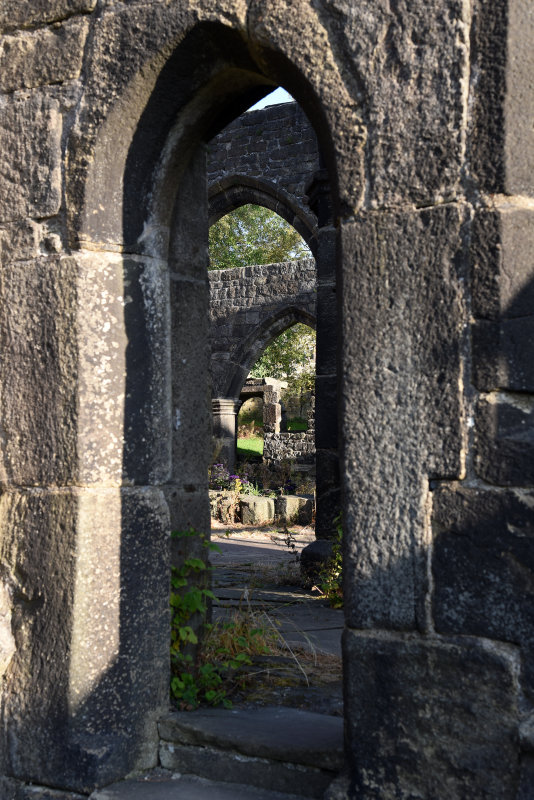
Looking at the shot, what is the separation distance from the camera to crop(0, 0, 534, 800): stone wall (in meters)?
2.10

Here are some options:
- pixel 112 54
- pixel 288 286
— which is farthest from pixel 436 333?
pixel 288 286

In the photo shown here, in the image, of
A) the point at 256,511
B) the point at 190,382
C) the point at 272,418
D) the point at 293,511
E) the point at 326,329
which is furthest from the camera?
the point at 272,418

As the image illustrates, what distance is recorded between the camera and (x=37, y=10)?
2.82 metres

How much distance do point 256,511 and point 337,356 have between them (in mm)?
8860

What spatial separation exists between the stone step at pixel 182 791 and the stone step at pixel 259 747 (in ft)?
0.09

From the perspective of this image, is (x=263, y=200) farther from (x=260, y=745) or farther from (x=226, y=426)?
(x=260, y=745)

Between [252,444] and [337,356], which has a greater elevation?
[252,444]

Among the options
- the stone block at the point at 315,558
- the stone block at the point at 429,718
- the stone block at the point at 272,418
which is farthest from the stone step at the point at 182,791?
the stone block at the point at 272,418

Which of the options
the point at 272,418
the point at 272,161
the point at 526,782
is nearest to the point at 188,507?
the point at 526,782

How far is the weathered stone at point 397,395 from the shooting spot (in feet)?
7.06

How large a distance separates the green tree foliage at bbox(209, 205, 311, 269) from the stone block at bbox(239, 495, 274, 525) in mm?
17821

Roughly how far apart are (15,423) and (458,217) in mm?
1628

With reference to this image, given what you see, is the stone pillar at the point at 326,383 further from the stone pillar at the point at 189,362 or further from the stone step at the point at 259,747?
the stone step at the point at 259,747

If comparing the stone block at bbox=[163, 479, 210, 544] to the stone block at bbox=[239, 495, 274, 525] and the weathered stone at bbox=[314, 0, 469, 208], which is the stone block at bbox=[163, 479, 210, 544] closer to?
the weathered stone at bbox=[314, 0, 469, 208]
